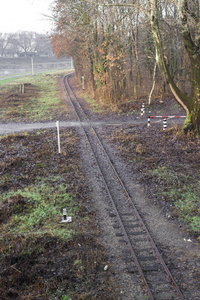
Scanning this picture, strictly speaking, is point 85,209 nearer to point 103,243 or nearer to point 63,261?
point 103,243

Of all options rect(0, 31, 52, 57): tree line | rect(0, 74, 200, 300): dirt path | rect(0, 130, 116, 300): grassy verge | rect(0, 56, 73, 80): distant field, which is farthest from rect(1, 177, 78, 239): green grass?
rect(0, 31, 52, 57): tree line

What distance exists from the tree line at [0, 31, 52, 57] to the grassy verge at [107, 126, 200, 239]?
111708 millimetres

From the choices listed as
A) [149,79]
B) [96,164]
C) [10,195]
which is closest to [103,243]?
[10,195]

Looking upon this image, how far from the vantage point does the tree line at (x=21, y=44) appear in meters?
114

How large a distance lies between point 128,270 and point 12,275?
2.64m

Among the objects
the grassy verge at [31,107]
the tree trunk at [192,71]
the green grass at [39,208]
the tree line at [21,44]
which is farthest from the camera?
the tree line at [21,44]

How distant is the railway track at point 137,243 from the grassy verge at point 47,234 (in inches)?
29.2

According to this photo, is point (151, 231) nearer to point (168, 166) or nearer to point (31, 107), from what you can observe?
point (168, 166)

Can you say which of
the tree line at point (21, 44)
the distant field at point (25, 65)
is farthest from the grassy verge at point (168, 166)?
the tree line at point (21, 44)

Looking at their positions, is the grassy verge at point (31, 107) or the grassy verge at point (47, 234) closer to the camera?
the grassy verge at point (47, 234)

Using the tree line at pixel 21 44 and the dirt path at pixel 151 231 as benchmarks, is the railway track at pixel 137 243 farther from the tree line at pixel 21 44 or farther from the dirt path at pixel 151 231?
the tree line at pixel 21 44

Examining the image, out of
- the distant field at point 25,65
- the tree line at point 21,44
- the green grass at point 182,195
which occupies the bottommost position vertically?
the green grass at point 182,195

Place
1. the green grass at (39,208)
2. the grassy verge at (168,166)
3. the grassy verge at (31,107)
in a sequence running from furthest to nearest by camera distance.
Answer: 1. the grassy verge at (31,107)
2. the grassy verge at (168,166)
3. the green grass at (39,208)

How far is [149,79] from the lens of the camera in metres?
28.3
